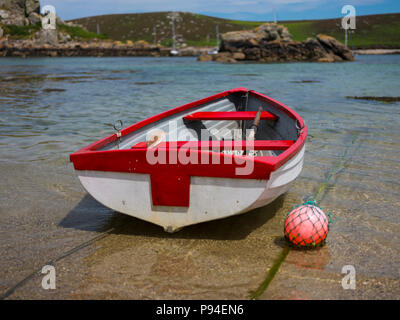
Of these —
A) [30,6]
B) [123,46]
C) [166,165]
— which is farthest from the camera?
[30,6]

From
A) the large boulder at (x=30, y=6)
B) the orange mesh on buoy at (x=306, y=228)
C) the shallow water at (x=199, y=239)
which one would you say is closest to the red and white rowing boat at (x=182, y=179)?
the orange mesh on buoy at (x=306, y=228)

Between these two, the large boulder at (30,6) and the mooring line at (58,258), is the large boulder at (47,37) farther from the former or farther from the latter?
the mooring line at (58,258)

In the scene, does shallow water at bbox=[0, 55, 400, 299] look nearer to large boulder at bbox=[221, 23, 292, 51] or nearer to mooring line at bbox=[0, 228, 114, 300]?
mooring line at bbox=[0, 228, 114, 300]

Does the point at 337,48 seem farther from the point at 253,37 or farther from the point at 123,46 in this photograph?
the point at 123,46

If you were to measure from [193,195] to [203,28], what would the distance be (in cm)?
15577

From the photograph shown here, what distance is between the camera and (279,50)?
68000 mm

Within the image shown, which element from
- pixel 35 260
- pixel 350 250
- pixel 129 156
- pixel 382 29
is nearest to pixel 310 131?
pixel 350 250

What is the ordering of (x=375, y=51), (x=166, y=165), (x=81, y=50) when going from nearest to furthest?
(x=166, y=165)
(x=81, y=50)
(x=375, y=51)

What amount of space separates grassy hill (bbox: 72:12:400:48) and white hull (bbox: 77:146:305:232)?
12281 cm

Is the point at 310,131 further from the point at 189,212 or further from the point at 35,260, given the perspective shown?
the point at 35,260

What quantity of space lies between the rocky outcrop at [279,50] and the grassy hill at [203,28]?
51.5 metres

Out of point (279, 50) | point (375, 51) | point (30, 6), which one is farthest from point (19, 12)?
point (375, 51)

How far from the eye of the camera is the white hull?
352 centimetres

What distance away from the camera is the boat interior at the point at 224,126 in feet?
17.2
